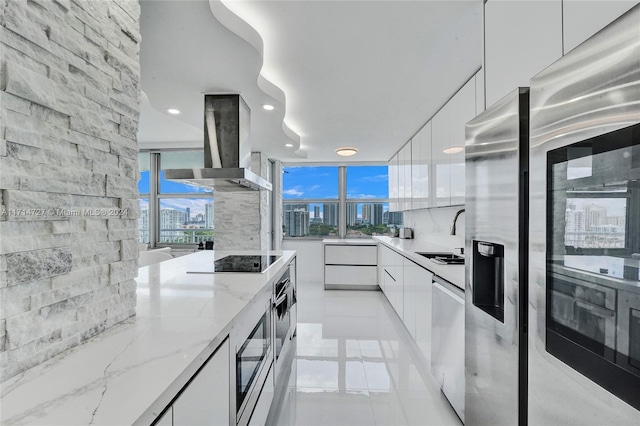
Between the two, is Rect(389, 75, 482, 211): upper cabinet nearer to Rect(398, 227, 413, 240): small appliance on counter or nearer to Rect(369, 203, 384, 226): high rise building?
Rect(398, 227, 413, 240): small appliance on counter

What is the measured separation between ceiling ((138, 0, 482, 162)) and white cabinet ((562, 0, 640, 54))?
29.6 inches

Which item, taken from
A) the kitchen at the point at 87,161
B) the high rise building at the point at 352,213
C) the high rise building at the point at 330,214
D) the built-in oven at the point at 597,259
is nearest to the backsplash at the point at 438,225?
the high rise building at the point at 352,213

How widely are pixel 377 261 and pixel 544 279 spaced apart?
170 inches

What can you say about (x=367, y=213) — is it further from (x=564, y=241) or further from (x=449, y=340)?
(x=564, y=241)

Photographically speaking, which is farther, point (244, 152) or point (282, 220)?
point (282, 220)

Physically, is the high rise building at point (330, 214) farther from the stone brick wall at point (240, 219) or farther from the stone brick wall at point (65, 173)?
the stone brick wall at point (65, 173)

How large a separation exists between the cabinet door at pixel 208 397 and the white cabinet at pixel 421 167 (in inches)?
118

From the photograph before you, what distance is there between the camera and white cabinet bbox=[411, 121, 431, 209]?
141 inches

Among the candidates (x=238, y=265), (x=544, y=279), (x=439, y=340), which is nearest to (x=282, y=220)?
(x=238, y=265)

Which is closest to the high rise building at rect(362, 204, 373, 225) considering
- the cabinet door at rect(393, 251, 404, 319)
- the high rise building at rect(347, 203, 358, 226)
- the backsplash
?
the high rise building at rect(347, 203, 358, 226)

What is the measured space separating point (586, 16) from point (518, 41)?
16.1 inches

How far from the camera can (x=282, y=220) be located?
6613 millimetres

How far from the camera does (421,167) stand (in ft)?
12.7

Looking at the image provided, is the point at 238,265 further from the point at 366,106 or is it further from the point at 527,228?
the point at 366,106
